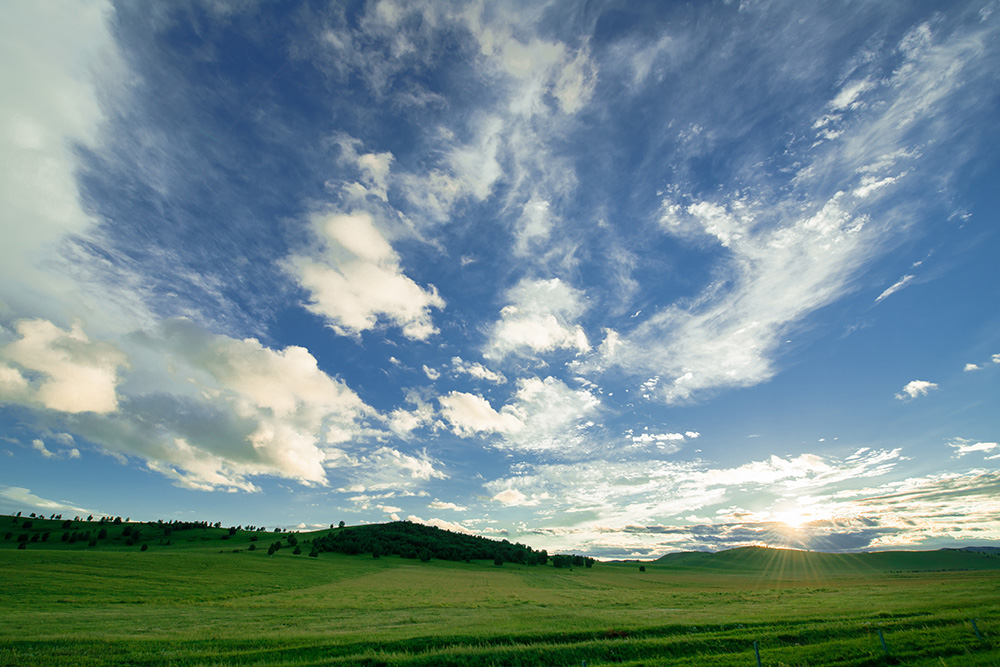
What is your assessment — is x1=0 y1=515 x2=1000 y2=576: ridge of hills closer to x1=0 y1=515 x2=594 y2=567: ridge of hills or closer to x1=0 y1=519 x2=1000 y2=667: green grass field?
x1=0 y1=515 x2=594 y2=567: ridge of hills

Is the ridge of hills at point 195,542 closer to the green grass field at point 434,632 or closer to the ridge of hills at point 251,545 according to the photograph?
the ridge of hills at point 251,545

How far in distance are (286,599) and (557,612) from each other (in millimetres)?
38644

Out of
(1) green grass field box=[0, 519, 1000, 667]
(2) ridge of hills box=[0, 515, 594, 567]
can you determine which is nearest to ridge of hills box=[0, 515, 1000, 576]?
(2) ridge of hills box=[0, 515, 594, 567]

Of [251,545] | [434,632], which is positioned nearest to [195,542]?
[251,545]

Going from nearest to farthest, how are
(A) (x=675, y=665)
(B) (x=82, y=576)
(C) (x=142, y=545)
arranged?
(A) (x=675, y=665) < (B) (x=82, y=576) < (C) (x=142, y=545)

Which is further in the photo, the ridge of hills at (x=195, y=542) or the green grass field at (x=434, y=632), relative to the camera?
the ridge of hills at (x=195, y=542)

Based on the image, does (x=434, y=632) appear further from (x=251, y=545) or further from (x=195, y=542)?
Answer: (x=195, y=542)

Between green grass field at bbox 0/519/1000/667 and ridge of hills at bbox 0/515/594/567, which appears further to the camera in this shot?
ridge of hills at bbox 0/515/594/567

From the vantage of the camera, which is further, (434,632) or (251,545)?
(251,545)

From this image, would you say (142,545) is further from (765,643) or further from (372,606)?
(765,643)

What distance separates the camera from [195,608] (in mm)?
44906

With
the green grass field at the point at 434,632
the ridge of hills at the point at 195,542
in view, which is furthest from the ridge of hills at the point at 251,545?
the green grass field at the point at 434,632

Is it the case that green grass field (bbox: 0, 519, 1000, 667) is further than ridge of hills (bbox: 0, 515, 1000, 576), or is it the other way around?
ridge of hills (bbox: 0, 515, 1000, 576)

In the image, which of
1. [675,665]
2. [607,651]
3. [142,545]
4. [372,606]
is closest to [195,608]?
[372,606]
